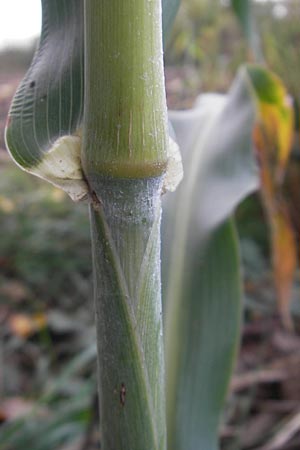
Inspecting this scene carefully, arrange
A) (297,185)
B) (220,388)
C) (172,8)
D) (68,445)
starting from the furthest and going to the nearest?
(297,185) < (68,445) < (220,388) < (172,8)

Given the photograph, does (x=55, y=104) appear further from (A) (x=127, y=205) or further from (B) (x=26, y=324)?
(B) (x=26, y=324)

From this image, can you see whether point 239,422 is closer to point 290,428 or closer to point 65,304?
point 290,428

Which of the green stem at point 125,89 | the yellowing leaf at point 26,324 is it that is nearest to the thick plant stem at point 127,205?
the green stem at point 125,89

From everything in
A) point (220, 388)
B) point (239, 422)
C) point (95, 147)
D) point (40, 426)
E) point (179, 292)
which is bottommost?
point (239, 422)

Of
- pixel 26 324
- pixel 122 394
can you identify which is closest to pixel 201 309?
pixel 122 394

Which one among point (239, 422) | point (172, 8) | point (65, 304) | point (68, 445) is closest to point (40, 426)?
point (68, 445)

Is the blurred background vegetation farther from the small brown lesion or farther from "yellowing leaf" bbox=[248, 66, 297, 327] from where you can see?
the small brown lesion
